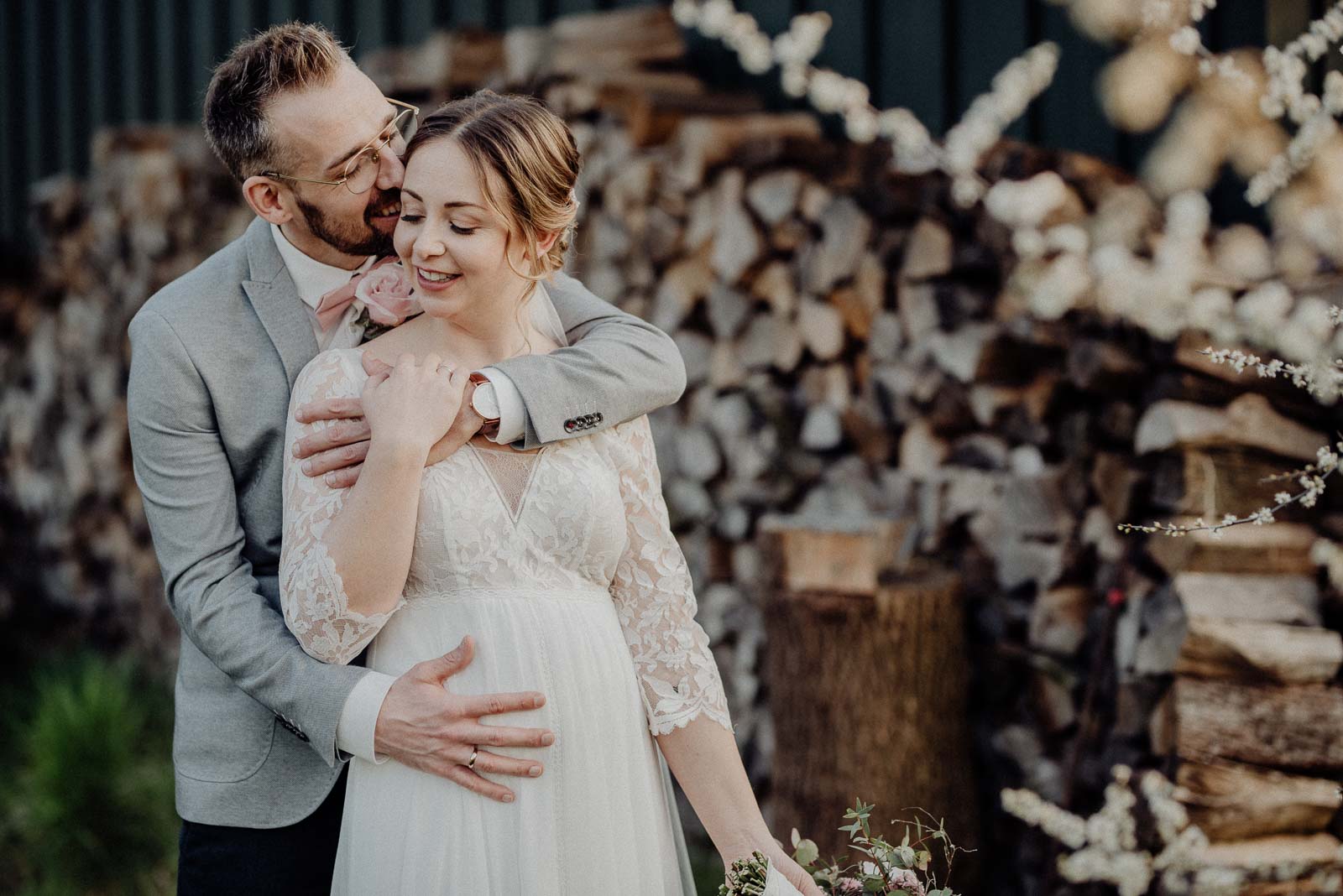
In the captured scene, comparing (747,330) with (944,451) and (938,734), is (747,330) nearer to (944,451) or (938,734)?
(944,451)

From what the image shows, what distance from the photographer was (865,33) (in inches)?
131

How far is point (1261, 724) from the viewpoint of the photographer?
242 centimetres

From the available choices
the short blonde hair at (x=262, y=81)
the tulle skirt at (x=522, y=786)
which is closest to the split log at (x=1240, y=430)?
the tulle skirt at (x=522, y=786)

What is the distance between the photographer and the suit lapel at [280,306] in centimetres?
187

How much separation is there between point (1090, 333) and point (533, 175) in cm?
146

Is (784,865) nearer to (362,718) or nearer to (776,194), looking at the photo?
(362,718)

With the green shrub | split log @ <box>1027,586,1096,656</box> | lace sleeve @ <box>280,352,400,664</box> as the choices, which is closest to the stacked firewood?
split log @ <box>1027,586,1096,656</box>

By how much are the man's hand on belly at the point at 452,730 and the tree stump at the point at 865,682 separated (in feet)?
4.20

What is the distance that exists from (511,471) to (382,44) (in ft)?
11.6

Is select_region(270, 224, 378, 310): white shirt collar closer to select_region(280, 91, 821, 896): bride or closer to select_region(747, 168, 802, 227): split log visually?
select_region(280, 91, 821, 896): bride

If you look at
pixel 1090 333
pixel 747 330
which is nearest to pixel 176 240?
pixel 747 330

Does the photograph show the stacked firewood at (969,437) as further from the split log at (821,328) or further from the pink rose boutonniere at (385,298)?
the pink rose boutonniere at (385,298)

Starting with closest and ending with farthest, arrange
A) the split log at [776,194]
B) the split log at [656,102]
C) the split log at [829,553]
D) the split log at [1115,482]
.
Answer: the split log at [1115,482] < the split log at [829,553] < the split log at [776,194] < the split log at [656,102]

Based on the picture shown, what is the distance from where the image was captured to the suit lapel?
6.15 ft
